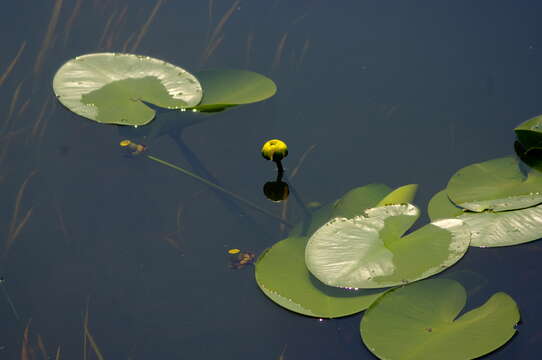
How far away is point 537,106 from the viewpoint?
8.42 ft

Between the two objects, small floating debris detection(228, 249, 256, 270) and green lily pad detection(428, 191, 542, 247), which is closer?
green lily pad detection(428, 191, 542, 247)

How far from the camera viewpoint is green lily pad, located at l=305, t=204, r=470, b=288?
1.88 meters

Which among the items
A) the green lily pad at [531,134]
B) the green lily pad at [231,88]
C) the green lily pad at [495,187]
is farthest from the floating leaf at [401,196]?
the green lily pad at [231,88]

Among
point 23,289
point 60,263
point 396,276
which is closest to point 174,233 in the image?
point 60,263

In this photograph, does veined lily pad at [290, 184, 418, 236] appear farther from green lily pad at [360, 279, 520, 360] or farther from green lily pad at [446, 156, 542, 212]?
green lily pad at [360, 279, 520, 360]

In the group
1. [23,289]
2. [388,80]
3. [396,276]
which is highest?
[388,80]

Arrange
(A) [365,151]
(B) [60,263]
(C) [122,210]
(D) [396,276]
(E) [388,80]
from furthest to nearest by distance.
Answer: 1. (E) [388,80]
2. (A) [365,151]
3. (C) [122,210]
4. (B) [60,263]
5. (D) [396,276]

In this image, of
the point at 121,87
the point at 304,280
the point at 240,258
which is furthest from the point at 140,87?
the point at 304,280

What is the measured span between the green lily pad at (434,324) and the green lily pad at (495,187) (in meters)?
0.36

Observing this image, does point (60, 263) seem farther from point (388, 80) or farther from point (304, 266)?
point (388, 80)

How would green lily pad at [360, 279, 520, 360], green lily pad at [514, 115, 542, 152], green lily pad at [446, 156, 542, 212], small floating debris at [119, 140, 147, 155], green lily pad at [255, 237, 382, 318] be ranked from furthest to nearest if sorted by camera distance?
small floating debris at [119, 140, 147, 155], green lily pad at [514, 115, 542, 152], green lily pad at [446, 156, 542, 212], green lily pad at [255, 237, 382, 318], green lily pad at [360, 279, 520, 360]

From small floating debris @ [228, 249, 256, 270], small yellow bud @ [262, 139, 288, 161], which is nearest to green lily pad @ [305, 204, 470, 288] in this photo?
small floating debris @ [228, 249, 256, 270]

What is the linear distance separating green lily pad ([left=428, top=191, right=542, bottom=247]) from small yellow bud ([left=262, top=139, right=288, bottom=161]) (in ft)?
2.00

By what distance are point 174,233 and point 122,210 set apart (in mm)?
242
